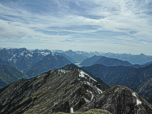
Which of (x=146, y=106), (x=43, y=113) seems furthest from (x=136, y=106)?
(x=43, y=113)

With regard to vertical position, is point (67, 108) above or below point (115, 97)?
below

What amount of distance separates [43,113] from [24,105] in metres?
67.9

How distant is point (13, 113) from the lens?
5182 inches

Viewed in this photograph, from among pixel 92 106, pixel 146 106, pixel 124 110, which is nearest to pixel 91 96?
pixel 92 106

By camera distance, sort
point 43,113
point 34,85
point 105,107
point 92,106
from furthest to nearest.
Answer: point 34,85
point 43,113
point 92,106
point 105,107

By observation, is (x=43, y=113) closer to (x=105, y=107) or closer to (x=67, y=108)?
(x=67, y=108)

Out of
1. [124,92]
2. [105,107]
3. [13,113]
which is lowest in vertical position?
[13,113]

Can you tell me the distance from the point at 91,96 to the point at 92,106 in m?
22.6

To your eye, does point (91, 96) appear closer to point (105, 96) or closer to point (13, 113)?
point (105, 96)

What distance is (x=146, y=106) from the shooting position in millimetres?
46156

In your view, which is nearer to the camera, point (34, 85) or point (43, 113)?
point (43, 113)

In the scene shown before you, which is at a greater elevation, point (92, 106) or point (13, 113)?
point (92, 106)

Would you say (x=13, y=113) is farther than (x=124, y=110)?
Yes

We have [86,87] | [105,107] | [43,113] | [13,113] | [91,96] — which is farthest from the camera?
[13,113]
